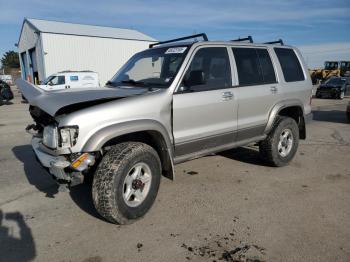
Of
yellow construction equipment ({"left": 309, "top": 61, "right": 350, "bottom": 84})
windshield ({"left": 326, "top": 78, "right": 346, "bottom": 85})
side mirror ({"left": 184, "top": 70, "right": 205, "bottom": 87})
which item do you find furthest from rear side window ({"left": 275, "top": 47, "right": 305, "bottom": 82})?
yellow construction equipment ({"left": 309, "top": 61, "right": 350, "bottom": 84})

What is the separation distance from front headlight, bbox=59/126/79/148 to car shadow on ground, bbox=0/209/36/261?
1096 millimetres

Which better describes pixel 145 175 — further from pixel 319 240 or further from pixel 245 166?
pixel 245 166

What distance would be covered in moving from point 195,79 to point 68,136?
1732 mm

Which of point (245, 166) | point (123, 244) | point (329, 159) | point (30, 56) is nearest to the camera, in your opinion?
point (123, 244)

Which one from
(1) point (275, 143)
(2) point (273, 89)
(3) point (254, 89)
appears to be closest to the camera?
(3) point (254, 89)

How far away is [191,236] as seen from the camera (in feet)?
11.5

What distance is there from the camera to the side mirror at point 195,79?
414 cm

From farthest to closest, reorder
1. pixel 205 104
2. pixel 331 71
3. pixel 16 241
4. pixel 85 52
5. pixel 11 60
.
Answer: pixel 11 60
pixel 331 71
pixel 85 52
pixel 205 104
pixel 16 241

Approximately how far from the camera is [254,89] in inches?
201

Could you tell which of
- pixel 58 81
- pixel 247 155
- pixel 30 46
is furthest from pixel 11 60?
pixel 247 155

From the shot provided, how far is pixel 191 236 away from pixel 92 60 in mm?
29861

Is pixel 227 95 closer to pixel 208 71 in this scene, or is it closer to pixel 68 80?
pixel 208 71

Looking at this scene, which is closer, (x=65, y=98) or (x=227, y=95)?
(x=65, y=98)

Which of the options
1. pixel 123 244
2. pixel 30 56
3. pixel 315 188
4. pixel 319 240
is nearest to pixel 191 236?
pixel 123 244
